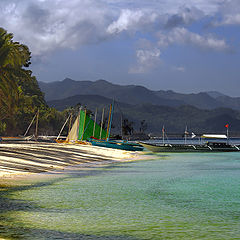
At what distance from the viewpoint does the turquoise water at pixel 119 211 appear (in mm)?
15969

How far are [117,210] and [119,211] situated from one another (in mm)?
297

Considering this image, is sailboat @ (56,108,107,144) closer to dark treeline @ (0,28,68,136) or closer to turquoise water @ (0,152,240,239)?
dark treeline @ (0,28,68,136)

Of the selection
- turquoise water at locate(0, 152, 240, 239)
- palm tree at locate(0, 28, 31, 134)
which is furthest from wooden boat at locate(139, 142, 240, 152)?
turquoise water at locate(0, 152, 240, 239)

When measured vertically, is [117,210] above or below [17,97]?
below

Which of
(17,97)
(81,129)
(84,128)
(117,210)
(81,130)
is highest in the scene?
(17,97)

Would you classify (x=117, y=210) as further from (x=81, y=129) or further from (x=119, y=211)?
(x=81, y=129)

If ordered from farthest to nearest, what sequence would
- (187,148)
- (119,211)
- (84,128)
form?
(84,128), (187,148), (119,211)

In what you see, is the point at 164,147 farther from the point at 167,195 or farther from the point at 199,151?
the point at 167,195

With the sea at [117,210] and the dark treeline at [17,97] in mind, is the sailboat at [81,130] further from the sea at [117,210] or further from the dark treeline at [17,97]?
the sea at [117,210]

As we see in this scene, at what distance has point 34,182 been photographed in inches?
1210

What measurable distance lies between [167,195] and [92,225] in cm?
1031

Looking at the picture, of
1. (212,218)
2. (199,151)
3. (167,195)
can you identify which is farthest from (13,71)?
(212,218)

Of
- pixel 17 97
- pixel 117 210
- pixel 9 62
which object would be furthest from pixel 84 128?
pixel 117 210

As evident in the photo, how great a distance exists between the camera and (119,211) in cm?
2052
